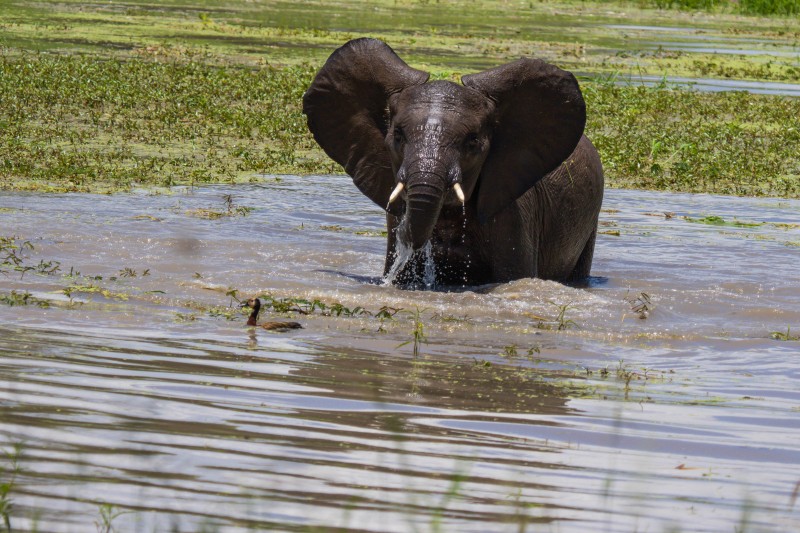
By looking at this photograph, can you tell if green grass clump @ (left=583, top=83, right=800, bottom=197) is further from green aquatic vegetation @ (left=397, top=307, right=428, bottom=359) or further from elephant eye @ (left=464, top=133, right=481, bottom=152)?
green aquatic vegetation @ (left=397, top=307, right=428, bottom=359)

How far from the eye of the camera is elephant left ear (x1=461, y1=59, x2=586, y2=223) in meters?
8.12

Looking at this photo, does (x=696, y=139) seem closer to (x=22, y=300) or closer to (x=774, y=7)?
(x=22, y=300)

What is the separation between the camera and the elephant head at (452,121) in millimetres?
7750

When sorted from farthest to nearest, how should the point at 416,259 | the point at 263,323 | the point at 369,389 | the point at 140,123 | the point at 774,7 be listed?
1. the point at 774,7
2. the point at 140,123
3. the point at 416,259
4. the point at 263,323
5. the point at 369,389

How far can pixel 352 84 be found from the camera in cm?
835

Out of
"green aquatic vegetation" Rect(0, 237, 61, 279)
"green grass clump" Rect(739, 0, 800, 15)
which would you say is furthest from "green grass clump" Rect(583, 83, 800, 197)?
"green grass clump" Rect(739, 0, 800, 15)

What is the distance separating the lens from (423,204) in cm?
725

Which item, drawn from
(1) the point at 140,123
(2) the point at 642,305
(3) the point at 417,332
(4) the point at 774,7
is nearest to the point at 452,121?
(2) the point at 642,305

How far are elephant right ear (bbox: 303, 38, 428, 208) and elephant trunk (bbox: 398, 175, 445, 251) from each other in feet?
3.24

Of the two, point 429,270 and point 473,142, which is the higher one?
point 473,142

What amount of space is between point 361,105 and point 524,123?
3.20 ft

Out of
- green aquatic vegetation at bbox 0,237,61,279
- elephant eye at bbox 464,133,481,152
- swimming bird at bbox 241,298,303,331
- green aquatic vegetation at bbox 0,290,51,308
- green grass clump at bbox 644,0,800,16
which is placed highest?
elephant eye at bbox 464,133,481,152

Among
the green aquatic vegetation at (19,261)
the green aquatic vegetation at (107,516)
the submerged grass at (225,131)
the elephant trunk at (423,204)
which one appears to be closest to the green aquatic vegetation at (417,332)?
the elephant trunk at (423,204)

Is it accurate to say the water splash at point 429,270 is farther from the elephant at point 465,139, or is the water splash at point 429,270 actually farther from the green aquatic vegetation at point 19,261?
the green aquatic vegetation at point 19,261
